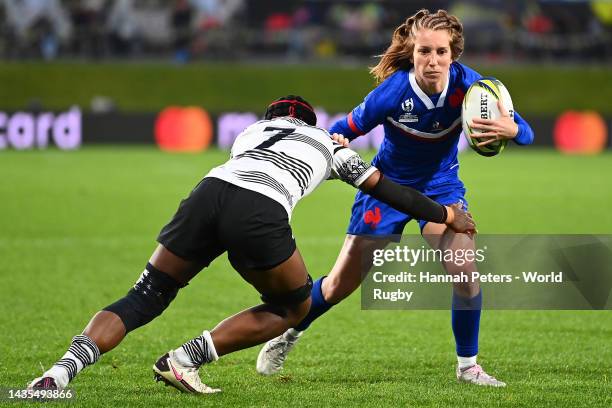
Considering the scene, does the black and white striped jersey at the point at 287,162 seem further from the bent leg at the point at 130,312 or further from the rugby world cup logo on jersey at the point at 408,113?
the rugby world cup logo on jersey at the point at 408,113

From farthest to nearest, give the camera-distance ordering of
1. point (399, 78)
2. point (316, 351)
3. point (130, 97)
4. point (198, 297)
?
point (130, 97) → point (198, 297) → point (316, 351) → point (399, 78)

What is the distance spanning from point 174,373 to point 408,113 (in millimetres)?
1822

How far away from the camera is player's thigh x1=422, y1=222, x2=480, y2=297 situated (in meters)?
5.45

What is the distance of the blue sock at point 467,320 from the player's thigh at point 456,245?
0.04 m

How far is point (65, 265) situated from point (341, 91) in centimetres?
1824

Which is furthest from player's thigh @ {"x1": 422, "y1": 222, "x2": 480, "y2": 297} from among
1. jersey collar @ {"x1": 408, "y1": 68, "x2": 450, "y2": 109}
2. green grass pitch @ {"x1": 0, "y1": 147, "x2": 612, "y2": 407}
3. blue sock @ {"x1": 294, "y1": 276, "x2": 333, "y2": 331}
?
blue sock @ {"x1": 294, "y1": 276, "x2": 333, "y2": 331}

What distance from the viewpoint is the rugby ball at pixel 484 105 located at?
17.3 feet

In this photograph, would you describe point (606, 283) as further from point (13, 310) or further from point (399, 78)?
point (13, 310)

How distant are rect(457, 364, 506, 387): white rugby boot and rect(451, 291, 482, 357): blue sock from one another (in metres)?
0.08

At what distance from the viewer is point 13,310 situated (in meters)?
7.46

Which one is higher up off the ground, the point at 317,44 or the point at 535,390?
the point at 535,390

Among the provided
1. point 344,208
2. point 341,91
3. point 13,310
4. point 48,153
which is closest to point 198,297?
point 13,310

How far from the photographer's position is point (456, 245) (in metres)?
5.45

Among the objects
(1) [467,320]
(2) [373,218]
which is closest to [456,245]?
(1) [467,320]
